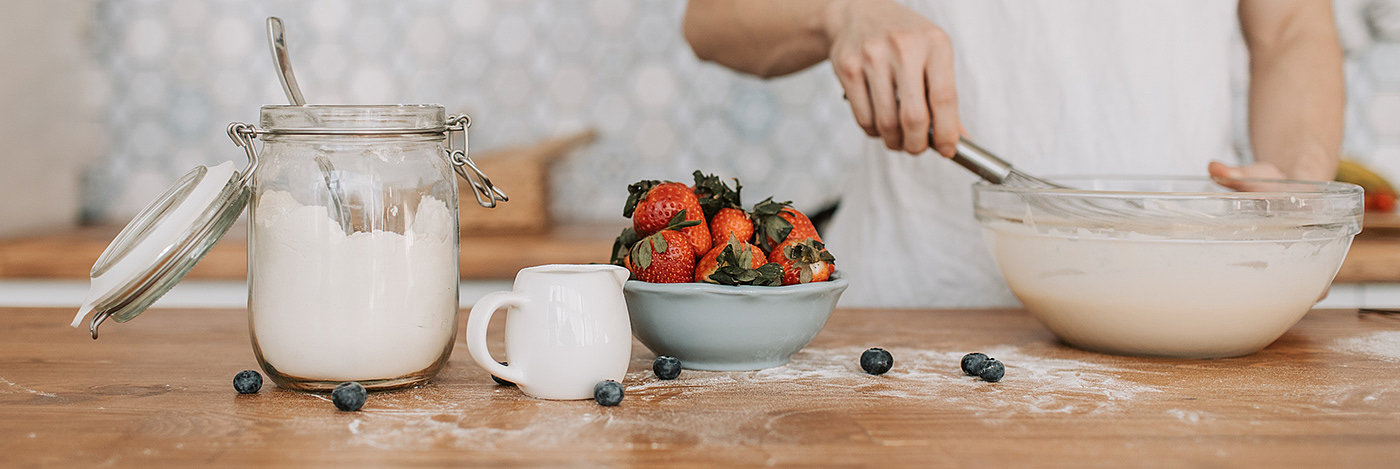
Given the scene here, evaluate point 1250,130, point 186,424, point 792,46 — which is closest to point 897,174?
point 792,46

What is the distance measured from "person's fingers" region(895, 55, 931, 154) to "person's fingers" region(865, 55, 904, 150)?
1 centimetres

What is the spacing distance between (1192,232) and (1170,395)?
0.17 metres

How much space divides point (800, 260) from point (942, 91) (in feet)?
0.95

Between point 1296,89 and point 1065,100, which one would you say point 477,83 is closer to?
point 1065,100

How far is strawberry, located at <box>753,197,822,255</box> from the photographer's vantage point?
82 cm

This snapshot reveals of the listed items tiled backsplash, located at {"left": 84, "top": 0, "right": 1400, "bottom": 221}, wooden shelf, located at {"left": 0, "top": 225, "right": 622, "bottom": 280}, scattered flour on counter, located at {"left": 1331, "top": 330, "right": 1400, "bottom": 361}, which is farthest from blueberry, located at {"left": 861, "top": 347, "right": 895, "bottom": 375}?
tiled backsplash, located at {"left": 84, "top": 0, "right": 1400, "bottom": 221}

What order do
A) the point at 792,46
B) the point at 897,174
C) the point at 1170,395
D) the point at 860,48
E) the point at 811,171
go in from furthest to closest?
the point at 811,171 → the point at 897,174 → the point at 792,46 → the point at 860,48 → the point at 1170,395

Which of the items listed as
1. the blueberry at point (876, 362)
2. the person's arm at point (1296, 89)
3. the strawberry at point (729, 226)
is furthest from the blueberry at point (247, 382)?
the person's arm at point (1296, 89)

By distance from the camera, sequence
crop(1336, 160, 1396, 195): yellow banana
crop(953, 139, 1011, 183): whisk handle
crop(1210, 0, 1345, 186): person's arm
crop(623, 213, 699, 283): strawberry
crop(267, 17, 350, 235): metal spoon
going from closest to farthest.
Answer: crop(267, 17, 350, 235): metal spoon < crop(623, 213, 699, 283): strawberry < crop(953, 139, 1011, 183): whisk handle < crop(1210, 0, 1345, 186): person's arm < crop(1336, 160, 1396, 195): yellow banana

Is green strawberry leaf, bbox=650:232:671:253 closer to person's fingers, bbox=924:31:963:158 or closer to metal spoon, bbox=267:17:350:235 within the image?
metal spoon, bbox=267:17:350:235

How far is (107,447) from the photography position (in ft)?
1.98

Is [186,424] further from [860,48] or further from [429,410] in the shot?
[860,48]

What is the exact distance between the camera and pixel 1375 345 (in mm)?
942

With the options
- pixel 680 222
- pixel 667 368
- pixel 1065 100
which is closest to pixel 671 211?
pixel 680 222
